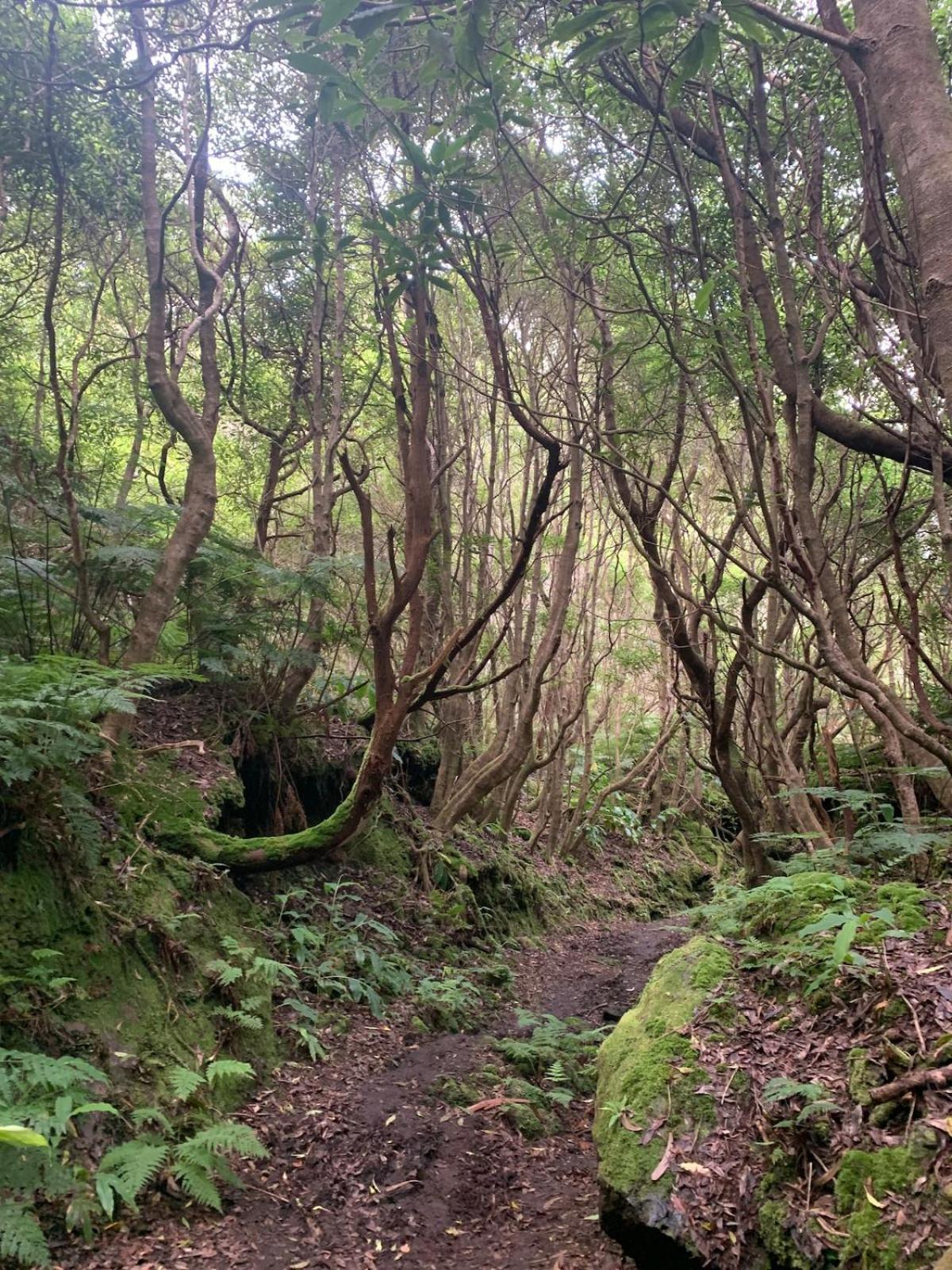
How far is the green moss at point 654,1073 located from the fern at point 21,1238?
211 centimetres

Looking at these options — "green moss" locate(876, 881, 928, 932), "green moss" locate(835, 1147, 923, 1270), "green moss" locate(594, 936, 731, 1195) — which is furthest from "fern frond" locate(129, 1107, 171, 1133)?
"green moss" locate(876, 881, 928, 932)

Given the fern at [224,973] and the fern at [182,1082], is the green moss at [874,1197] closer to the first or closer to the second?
the fern at [182,1082]

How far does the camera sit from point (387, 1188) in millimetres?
3859

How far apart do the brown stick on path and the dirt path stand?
1.28 meters

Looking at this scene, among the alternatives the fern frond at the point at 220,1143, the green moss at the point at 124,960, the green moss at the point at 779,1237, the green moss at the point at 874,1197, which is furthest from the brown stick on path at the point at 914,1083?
the green moss at the point at 124,960

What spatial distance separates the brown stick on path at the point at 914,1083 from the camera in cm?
265

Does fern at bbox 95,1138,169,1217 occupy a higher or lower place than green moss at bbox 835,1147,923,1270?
lower

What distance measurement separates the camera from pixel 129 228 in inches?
327

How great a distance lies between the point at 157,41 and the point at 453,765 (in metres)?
8.26

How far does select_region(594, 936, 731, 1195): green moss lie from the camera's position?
3.11 m

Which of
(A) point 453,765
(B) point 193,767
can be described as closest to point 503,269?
(A) point 453,765

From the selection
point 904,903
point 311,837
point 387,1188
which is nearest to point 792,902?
point 904,903

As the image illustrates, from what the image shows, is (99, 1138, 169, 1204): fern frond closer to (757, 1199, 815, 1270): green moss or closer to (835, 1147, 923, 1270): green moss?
(757, 1199, 815, 1270): green moss

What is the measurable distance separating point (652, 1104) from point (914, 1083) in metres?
1.10
